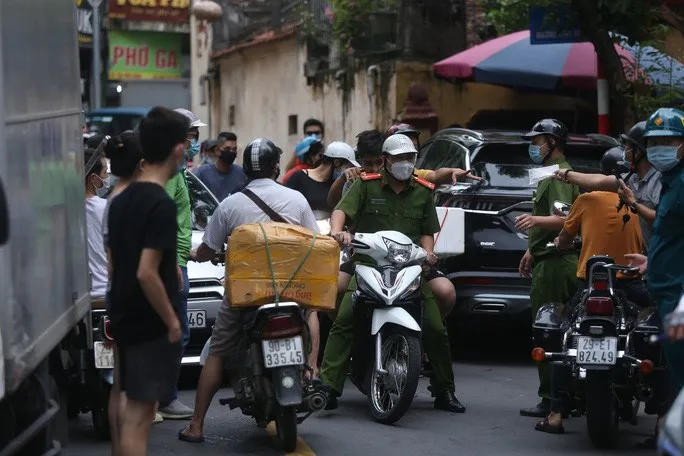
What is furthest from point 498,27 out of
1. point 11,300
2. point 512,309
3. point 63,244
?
point 11,300

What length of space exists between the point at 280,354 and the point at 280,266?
0.49 meters

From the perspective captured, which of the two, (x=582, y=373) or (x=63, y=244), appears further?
(x=582, y=373)

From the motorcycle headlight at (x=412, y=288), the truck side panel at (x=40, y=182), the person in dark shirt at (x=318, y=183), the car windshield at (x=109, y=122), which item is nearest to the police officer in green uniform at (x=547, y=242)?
the motorcycle headlight at (x=412, y=288)

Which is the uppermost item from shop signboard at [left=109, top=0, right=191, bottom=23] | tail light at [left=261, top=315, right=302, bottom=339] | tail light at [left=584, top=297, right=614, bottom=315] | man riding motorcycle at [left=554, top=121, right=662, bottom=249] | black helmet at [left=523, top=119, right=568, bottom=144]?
shop signboard at [left=109, top=0, right=191, bottom=23]

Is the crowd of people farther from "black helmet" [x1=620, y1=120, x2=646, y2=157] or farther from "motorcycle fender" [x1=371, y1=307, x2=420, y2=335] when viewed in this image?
"motorcycle fender" [x1=371, y1=307, x2=420, y2=335]

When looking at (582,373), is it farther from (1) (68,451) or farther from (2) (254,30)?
(2) (254,30)

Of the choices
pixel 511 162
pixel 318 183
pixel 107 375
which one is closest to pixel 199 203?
pixel 318 183

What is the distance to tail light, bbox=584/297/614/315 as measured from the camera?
826cm

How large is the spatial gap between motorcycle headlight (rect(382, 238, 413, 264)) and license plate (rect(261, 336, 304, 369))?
4.88 ft

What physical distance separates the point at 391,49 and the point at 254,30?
10019mm

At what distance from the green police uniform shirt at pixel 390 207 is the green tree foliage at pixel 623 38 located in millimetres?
5868

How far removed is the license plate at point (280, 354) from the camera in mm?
8156

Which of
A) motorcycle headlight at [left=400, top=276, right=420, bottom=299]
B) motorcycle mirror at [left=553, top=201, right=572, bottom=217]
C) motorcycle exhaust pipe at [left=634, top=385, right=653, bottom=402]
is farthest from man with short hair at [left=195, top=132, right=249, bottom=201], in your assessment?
motorcycle exhaust pipe at [left=634, top=385, right=653, bottom=402]

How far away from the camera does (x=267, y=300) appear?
27.2 feet
